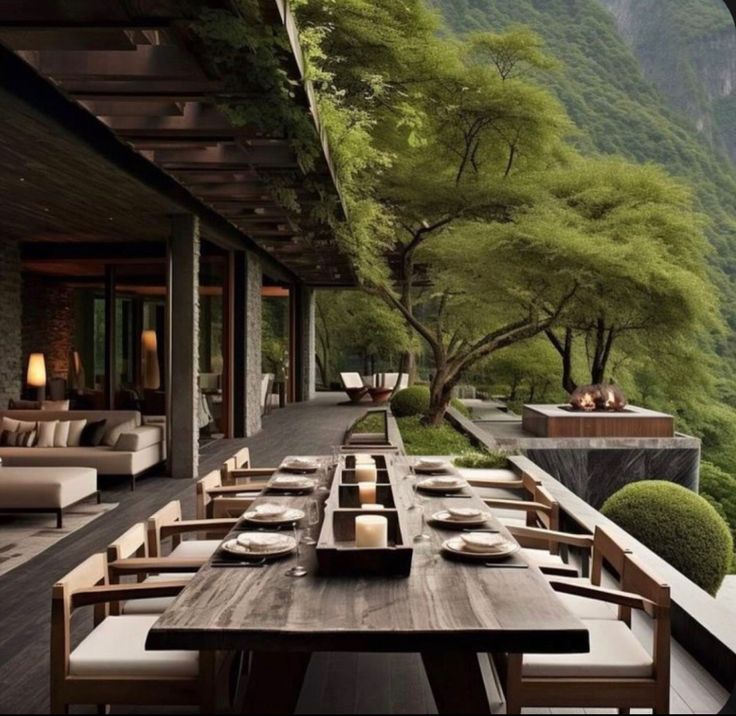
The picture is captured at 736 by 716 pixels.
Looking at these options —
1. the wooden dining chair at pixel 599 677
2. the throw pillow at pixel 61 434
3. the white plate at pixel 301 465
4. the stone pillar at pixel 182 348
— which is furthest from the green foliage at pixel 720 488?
the wooden dining chair at pixel 599 677

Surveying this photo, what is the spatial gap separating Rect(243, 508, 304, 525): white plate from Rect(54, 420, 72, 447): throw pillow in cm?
570

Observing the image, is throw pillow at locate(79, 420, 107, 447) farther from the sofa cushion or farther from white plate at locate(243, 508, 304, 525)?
white plate at locate(243, 508, 304, 525)

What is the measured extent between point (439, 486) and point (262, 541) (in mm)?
1365

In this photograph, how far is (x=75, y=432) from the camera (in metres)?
8.59

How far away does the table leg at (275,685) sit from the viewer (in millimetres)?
2494

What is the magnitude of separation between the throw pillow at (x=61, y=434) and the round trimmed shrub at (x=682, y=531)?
557 centimetres

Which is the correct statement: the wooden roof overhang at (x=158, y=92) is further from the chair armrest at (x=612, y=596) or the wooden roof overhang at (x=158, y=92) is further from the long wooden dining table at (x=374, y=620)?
the chair armrest at (x=612, y=596)

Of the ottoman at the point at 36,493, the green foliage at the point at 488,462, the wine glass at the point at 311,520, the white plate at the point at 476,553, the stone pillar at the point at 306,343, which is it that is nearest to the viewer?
the white plate at the point at 476,553

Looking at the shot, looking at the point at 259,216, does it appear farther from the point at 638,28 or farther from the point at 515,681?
the point at 638,28

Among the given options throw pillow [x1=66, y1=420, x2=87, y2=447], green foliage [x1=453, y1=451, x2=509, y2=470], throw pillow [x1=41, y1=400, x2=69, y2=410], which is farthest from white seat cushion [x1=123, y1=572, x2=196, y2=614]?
throw pillow [x1=41, y1=400, x2=69, y2=410]

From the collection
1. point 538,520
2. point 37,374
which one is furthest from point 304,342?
point 538,520

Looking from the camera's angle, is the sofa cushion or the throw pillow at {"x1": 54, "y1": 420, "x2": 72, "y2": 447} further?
the throw pillow at {"x1": 54, "y1": 420, "x2": 72, "y2": 447}

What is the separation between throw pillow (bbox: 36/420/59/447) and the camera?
27.9ft

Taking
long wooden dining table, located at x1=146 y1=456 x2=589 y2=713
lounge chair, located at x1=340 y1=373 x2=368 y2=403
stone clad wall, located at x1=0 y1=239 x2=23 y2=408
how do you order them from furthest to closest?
lounge chair, located at x1=340 y1=373 x2=368 y2=403 → stone clad wall, located at x1=0 y1=239 x2=23 y2=408 → long wooden dining table, located at x1=146 y1=456 x2=589 y2=713
